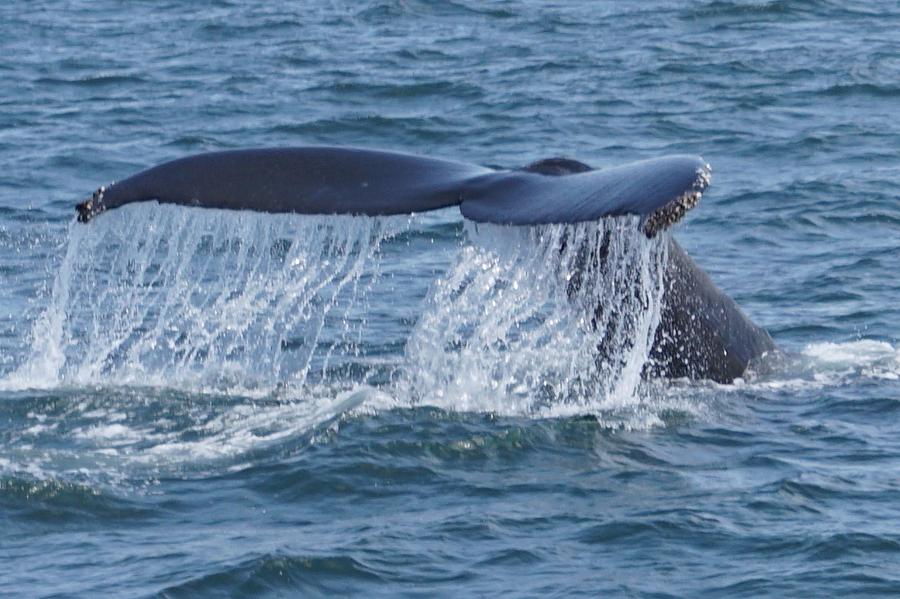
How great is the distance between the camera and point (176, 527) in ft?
23.9

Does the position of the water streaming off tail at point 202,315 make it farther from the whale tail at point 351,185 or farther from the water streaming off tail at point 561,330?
the water streaming off tail at point 561,330

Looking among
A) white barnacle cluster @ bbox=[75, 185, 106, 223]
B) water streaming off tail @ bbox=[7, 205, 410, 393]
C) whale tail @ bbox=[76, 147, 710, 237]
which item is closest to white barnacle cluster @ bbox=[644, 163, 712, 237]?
whale tail @ bbox=[76, 147, 710, 237]

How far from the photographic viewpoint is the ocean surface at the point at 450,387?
22.9 ft

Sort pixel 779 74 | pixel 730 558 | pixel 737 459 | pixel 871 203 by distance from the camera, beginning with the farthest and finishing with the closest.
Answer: pixel 779 74
pixel 871 203
pixel 737 459
pixel 730 558

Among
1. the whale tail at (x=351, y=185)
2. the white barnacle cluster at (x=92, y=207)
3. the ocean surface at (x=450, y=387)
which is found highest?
the whale tail at (x=351, y=185)

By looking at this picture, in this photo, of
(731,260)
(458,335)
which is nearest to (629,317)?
(458,335)

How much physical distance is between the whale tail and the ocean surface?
0.31 ft

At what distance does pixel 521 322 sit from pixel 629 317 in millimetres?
3121

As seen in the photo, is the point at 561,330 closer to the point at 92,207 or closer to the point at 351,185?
the point at 351,185

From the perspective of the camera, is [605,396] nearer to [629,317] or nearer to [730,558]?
[629,317]

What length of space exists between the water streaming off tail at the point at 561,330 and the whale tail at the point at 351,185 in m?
0.32

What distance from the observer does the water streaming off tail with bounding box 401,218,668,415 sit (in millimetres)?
7938

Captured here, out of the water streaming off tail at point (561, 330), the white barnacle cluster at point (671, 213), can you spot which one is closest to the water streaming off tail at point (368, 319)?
the water streaming off tail at point (561, 330)

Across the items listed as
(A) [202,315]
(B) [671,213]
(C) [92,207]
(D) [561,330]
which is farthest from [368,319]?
(B) [671,213]
